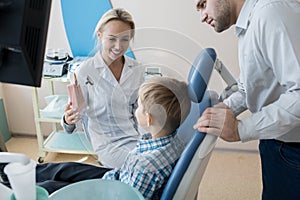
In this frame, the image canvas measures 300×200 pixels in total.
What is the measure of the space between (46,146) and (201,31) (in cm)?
137

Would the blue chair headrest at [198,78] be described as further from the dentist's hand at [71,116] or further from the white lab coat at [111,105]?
the dentist's hand at [71,116]

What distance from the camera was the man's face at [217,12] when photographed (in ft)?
4.08

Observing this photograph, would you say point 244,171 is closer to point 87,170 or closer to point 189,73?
point 87,170

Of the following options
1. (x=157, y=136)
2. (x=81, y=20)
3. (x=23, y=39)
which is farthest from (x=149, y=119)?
(x=81, y=20)

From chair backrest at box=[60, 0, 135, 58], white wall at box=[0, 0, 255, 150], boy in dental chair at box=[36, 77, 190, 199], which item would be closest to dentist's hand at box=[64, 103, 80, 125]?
boy in dental chair at box=[36, 77, 190, 199]

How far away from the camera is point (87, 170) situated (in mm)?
1416

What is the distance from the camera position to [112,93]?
1.22 m

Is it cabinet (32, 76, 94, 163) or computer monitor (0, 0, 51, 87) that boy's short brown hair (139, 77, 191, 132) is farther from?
cabinet (32, 76, 94, 163)

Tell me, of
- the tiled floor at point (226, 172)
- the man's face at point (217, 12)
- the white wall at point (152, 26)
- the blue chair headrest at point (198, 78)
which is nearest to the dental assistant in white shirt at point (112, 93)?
the blue chair headrest at point (198, 78)

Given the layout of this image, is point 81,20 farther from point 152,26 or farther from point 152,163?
point 152,163

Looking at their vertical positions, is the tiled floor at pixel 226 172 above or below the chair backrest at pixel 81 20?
below

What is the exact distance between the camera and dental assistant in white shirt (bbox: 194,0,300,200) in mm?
1010

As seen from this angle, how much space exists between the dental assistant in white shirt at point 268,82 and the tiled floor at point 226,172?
0.90 meters

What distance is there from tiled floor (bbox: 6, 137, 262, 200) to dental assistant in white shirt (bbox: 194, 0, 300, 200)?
2.97ft
